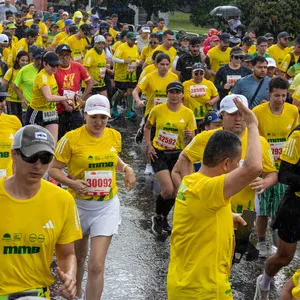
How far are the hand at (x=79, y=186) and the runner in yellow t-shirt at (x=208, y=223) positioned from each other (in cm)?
181

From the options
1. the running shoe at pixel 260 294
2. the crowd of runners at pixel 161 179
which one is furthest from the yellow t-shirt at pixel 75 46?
the running shoe at pixel 260 294

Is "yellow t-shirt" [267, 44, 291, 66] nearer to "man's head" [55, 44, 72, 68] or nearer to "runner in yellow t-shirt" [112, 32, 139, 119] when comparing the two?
"runner in yellow t-shirt" [112, 32, 139, 119]

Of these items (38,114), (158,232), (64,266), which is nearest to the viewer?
(64,266)

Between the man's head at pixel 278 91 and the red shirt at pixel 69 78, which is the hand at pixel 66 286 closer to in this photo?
the man's head at pixel 278 91

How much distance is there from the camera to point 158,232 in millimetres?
9234

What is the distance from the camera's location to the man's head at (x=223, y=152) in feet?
15.3

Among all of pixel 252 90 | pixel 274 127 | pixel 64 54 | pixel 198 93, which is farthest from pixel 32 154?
pixel 198 93

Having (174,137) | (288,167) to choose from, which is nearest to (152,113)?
(174,137)

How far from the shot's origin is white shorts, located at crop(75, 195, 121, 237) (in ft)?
21.4

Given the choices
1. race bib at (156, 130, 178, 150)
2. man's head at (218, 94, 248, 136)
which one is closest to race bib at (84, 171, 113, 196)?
man's head at (218, 94, 248, 136)

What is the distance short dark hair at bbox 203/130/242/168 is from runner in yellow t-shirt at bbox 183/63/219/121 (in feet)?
23.6

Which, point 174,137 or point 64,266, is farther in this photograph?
point 174,137

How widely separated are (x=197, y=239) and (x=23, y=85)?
25.3ft

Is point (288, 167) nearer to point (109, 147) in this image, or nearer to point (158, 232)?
point (109, 147)
